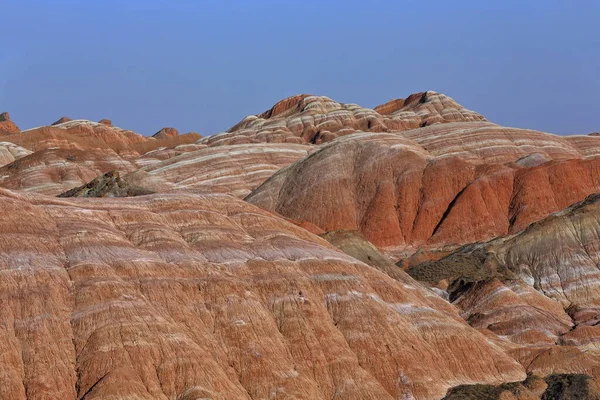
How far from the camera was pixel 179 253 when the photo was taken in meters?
67.9

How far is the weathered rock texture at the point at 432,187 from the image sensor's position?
14700 cm

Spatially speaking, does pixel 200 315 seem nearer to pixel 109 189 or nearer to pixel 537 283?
pixel 109 189

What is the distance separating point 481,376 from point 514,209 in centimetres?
8153

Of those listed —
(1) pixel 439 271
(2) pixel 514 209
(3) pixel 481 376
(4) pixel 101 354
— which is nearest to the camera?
(4) pixel 101 354

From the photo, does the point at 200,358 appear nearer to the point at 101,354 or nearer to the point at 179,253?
the point at 101,354

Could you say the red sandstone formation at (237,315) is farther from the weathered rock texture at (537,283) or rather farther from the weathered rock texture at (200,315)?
the weathered rock texture at (537,283)

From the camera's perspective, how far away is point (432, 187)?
6019 inches

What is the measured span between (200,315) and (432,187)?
93899mm

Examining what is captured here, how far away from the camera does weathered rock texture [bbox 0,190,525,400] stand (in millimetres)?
55844

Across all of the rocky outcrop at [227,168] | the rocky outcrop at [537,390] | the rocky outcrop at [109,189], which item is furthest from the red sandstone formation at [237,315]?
the rocky outcrop at [227,168]

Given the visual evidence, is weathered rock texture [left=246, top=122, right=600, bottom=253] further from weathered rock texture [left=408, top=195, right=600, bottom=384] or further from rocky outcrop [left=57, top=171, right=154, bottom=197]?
rocky outcrop [left=57, top=171, right=154, bottom=197]

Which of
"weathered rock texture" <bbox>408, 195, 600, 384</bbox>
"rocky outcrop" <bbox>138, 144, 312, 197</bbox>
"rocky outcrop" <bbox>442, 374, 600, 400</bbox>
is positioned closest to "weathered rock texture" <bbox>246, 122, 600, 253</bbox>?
"rocky outcrop" <bbox>138, 144, 312, 197</bbox>

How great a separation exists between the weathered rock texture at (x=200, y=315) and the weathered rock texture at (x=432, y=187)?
70.7 m

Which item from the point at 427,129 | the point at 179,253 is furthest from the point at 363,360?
the point at 427,129
